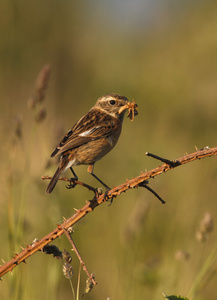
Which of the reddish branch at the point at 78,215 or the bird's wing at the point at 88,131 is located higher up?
the bird's wing at the point at 88,131

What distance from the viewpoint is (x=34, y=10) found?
12.2 meters

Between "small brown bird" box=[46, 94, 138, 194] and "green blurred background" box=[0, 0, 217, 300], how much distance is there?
211 millimetres

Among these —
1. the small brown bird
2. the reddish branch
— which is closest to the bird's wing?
the small brown bird

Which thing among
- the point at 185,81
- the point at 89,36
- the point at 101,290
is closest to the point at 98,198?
the point at 101,290

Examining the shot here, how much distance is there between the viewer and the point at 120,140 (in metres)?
7.46

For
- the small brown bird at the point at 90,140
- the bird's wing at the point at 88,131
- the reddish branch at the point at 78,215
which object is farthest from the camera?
the bird's wing at the point at 88,131

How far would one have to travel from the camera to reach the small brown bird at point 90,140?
3965mm

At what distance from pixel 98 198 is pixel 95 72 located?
7732 millimetres

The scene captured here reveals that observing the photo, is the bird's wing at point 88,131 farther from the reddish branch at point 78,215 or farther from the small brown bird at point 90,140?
the reddish branch at point 78,215

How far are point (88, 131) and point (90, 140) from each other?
116 mm

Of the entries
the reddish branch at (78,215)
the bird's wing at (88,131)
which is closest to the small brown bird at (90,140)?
the bird's wing at (88,131)

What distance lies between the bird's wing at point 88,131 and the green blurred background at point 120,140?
0.19 metres

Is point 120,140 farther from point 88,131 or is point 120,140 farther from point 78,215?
point 78,215

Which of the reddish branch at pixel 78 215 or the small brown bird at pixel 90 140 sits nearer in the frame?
the reddish branch at pixel 78 215
